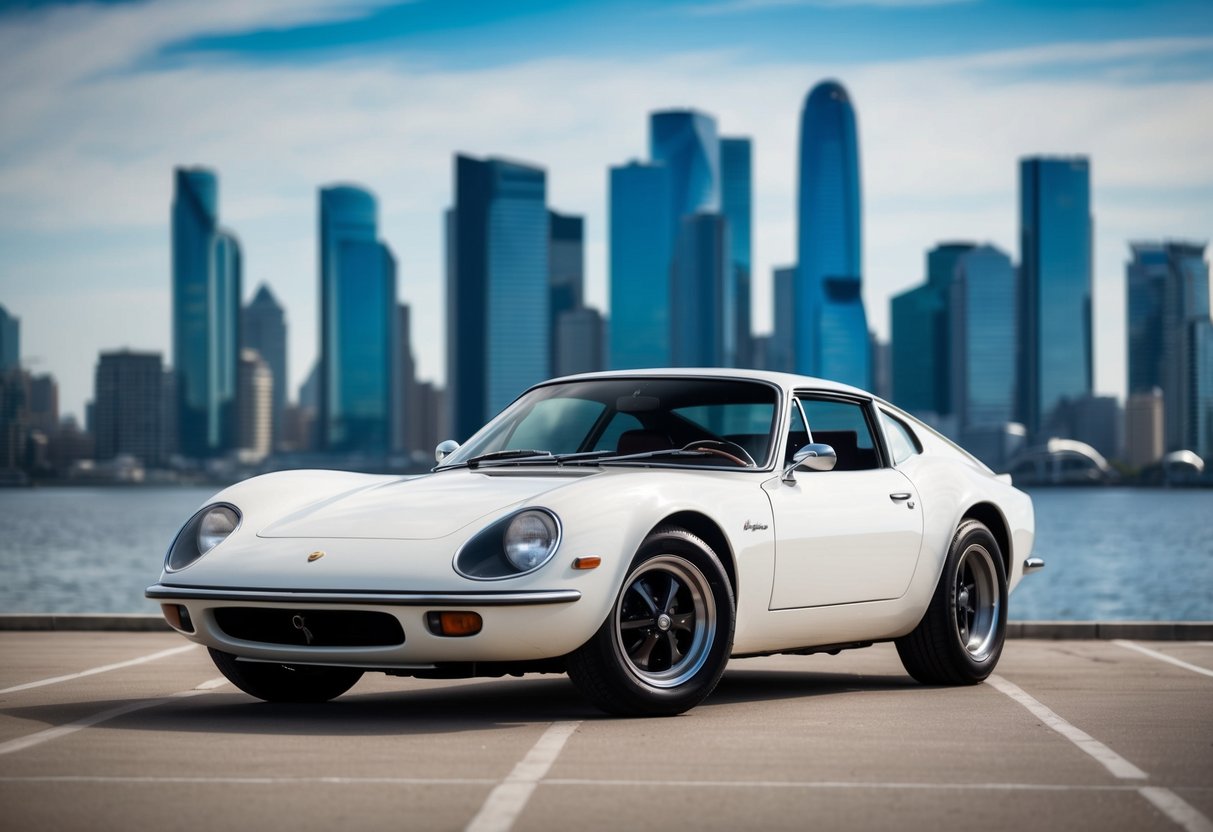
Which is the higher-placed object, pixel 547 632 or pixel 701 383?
pixel 701 383

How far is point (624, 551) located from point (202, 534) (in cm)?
186

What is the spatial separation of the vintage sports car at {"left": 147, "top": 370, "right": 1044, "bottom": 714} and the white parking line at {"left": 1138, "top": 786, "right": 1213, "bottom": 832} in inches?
84.5

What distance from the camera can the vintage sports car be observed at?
6617 millimetres

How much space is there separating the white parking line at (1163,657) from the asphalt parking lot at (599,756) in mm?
528

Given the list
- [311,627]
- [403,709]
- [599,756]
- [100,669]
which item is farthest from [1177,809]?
[100,669]

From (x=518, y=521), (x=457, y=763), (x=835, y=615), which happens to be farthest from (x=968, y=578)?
(x=457, y=763)

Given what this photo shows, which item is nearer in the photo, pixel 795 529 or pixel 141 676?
pixel 795 529

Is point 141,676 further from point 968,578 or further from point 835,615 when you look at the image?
point 968,578

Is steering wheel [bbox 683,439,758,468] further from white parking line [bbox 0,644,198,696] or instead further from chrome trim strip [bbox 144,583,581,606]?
white parking line [bbox 0,644,198,696]

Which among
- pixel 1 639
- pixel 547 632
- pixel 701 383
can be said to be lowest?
pixel 1 639

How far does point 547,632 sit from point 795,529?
1.57 metres

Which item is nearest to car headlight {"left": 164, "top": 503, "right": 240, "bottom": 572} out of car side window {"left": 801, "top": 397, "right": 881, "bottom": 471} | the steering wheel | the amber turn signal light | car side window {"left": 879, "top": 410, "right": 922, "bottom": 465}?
the amber turn signal light

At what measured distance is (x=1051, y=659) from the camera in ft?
33.9

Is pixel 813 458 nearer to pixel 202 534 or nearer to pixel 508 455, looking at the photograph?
Result: pixel 508 455
